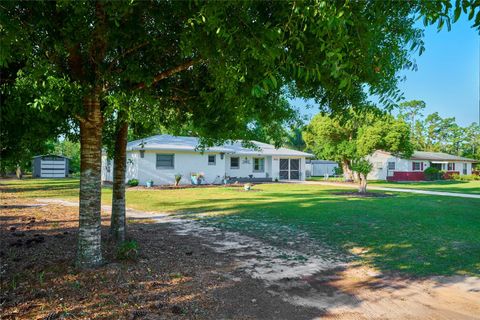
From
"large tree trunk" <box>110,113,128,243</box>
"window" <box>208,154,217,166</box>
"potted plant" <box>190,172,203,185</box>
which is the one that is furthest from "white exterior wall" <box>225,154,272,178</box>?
"large tree trunk" <box>110,113,128,243</box>

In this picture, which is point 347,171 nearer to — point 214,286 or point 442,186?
point 442,186

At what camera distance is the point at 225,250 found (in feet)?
23.5

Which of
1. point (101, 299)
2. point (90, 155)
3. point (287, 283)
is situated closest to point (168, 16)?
point (90, 155)

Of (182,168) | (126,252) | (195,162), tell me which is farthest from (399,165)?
(126,252)

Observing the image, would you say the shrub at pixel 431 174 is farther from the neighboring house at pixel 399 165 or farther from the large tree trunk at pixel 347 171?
the large tree trunk at pixel 347 171

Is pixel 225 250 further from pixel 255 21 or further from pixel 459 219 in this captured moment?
pixel 459 219

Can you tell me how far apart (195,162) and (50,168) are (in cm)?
2145

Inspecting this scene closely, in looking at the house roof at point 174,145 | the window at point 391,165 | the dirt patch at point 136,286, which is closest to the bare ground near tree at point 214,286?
the dirt patch at point 136,286

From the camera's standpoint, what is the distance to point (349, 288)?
5.08 meters

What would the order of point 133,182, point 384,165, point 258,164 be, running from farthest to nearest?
point 384,165 → point 258,164 → point 133,182

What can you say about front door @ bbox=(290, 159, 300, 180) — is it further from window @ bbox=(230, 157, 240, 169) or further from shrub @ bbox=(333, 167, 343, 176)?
shrub @ bbox=(333, 167, 343, 176)

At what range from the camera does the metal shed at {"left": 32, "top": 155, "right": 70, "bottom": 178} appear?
3931 cm

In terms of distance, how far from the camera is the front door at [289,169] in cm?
3559

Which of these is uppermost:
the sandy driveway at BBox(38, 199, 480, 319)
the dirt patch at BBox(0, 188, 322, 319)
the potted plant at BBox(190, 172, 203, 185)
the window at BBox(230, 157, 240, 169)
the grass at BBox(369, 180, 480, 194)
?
the window at BBox(230, 157, 240, 169)
